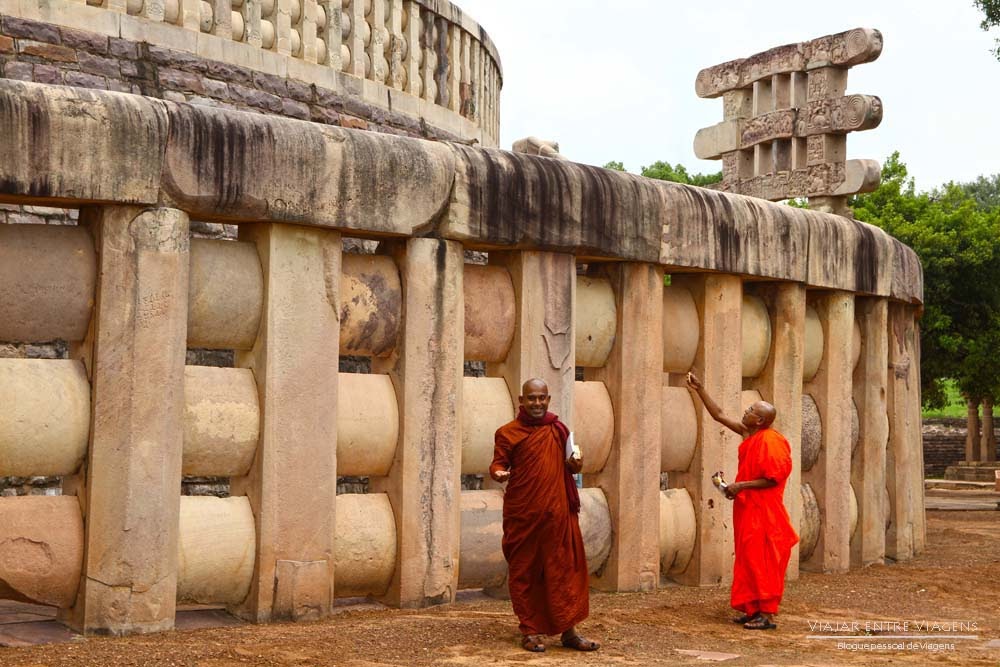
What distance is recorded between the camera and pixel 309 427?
637 centimetres

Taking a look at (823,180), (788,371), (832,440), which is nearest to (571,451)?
(788,371)

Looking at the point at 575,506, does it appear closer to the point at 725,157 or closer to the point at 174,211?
the point at 174,211

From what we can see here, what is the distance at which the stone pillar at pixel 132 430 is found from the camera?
19.0 ft

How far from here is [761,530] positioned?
7250 millimetres

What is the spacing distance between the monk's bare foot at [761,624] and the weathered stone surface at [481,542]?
1309 millimetres

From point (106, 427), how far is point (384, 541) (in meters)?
1.56

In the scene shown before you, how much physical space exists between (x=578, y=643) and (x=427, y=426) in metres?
1.36

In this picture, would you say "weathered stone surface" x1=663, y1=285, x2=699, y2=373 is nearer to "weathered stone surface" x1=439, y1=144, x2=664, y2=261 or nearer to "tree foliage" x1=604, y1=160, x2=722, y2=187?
"weathered stone surface" x1=439, y1=144, x2=664, y2=261

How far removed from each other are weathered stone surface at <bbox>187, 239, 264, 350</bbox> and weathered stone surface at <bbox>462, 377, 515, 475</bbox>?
4.24ft

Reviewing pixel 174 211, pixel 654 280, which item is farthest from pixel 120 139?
pixel 654 280

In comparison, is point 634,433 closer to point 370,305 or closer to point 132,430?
point 370,305

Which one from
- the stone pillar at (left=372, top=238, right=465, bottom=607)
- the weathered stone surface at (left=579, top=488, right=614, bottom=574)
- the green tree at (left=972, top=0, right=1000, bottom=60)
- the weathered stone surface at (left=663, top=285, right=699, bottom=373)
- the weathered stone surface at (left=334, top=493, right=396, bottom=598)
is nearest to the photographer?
the weathered stone surface at (left=334, top=493, right=396, bottom=598)

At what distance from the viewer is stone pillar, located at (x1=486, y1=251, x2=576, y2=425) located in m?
7.22

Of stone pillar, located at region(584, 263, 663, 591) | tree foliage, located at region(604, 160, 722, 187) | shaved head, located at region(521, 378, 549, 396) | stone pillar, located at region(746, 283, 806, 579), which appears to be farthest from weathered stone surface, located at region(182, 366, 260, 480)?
tree foliage, located at region(604, 160, 722, 187)
